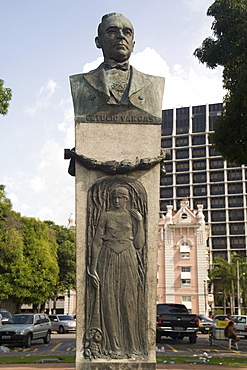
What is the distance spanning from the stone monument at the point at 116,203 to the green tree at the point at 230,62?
8.30m

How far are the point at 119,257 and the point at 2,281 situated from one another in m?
26.6

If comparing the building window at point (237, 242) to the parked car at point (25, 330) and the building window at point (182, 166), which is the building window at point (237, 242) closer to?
the building window at point (182, 166)

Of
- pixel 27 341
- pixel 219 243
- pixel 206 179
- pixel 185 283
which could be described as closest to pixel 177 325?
pixel 27 341

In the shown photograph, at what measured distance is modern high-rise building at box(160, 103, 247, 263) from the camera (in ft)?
270

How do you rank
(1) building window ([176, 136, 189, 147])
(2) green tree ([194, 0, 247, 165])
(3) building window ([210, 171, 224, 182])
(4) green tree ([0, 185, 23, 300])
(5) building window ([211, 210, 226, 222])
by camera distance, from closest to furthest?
(2) green tree ([194, 0, 247, 165]) → (4) green tree ([0, 185, 23, 300]) → (5) building window ([211, 210, 226, 222]) → (3) building window ([210, 171, 224, 182]) → (1) building window ([176, 136, 189, 147])

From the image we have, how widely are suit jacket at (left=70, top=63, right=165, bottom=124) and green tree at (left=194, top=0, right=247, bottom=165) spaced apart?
26.9ft

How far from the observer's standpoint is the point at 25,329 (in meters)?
17.4

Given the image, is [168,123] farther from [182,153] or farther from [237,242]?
[237,242]

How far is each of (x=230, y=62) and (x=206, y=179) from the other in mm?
70900

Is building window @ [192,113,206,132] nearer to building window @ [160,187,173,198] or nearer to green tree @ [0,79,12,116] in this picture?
building window @ [160,187,173,198]

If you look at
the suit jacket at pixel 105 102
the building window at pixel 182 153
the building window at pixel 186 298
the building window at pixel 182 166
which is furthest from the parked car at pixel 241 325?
the building window at pixel 182 153

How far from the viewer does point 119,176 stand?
646 cm

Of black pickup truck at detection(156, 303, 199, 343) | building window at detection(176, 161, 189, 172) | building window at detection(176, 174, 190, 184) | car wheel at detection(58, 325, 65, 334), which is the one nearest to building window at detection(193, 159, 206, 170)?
building window at detection(176, 161, 189, 172)

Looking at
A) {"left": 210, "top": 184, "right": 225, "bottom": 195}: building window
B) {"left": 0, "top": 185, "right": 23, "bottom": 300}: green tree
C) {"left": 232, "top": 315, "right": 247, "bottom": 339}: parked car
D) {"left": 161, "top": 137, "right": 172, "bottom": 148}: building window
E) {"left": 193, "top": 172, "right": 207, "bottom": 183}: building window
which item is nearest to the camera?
{"left": 232, "top": 315, "right": 247, "bottom": 339}: parked car
